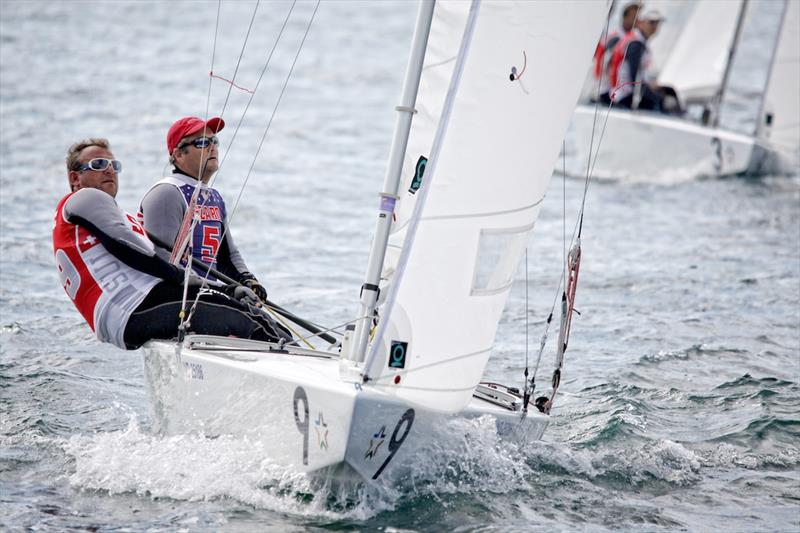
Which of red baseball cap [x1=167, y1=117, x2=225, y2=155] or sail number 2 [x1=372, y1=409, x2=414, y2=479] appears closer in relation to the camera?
sail number 2 [x1=372, y1=409, x2=414, y2=479]

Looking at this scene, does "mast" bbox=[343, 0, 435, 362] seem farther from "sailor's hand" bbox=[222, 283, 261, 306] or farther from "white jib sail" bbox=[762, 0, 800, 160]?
"white jib sail" bbox=[762, 0, 800, 160]

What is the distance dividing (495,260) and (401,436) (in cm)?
59

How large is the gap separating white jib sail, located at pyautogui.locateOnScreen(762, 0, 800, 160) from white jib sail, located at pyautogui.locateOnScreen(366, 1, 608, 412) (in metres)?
7.22

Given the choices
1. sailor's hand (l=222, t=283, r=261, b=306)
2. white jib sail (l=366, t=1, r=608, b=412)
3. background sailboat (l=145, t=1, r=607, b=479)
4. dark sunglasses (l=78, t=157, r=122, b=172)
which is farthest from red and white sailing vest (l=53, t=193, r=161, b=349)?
white jib sail (l=366, t=1, r=608, b=412)

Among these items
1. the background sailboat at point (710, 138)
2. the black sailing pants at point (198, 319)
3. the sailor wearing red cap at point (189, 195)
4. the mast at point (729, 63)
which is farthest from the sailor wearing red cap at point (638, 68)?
the black sailing pants at point (198, 319)

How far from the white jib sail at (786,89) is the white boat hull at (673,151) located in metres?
0.16

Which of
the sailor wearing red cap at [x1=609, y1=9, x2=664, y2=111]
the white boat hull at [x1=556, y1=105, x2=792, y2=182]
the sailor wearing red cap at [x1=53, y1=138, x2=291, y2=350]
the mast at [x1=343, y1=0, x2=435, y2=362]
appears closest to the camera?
the mast at [x1=343, y1=0, x2=435, y2=362]

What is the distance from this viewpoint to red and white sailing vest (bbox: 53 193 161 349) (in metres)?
4.00

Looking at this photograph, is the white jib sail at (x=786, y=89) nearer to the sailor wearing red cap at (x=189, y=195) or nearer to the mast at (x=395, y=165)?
the sailor wearing red cap at (x=189, y=195)

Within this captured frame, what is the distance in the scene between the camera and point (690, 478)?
412 centimetres

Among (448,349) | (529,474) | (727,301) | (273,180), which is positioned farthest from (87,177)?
(273,180)

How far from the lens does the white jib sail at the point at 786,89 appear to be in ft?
33.9

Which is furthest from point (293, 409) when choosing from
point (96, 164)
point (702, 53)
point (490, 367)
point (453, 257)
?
point (702, 53)

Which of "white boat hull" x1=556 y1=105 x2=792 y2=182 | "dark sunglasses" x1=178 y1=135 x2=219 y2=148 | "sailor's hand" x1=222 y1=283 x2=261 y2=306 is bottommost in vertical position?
"sailor's hand" x1=222 y1=283 x2=261 y2=306
